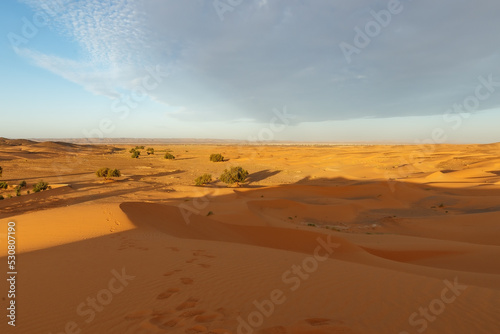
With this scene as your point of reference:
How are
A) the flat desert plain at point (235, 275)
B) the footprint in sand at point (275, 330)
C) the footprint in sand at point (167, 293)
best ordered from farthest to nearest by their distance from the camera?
the footprint in sand at point (167, 293) < the flat desert plain at point (235, 275) < the footprint in sand at point (275, 330)

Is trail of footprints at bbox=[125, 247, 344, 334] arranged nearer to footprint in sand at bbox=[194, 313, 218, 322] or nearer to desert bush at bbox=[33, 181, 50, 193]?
footprint in sand at bbox=[194, 313, 218, 322]

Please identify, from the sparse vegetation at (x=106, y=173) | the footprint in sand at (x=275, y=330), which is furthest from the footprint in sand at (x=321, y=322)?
the sparse vegetation at (x=106, y=173)

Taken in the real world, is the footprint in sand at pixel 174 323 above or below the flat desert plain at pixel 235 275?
above

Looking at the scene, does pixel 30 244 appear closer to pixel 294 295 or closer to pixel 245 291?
pixel 245 291

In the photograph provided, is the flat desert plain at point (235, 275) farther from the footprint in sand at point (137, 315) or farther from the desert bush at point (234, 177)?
the desert bush at point (234, 177)

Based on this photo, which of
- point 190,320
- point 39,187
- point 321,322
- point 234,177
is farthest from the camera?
point 234,177

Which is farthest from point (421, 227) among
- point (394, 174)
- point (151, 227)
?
point (394, 174)

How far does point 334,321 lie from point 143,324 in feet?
7.66

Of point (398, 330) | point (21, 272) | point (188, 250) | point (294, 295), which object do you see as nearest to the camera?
point (398, 330)

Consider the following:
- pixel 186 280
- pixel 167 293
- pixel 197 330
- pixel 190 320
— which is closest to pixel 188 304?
pixel 190 320

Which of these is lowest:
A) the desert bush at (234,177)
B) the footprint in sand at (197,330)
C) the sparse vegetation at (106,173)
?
the desert bush at (234,177)

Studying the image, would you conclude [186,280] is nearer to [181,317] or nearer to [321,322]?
[181,317]

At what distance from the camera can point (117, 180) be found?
21.5m

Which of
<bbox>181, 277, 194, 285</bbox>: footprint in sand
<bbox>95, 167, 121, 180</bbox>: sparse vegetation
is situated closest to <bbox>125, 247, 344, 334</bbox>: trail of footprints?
<bbox>181, 277, 194, 285</bbox>: footprint in sand
